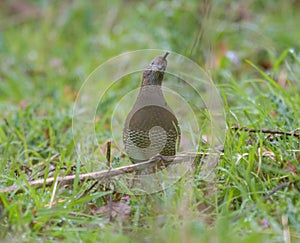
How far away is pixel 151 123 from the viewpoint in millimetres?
1866

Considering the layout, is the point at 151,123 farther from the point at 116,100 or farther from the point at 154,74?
the point at 116,100

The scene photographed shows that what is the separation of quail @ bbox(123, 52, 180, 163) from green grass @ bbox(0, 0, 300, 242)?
0.39 feet

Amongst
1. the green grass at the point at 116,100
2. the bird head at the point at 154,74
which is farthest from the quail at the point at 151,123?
the green grass at the point at 116,100

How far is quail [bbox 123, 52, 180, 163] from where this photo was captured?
6.08 feet

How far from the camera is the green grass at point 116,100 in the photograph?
1.69 meters

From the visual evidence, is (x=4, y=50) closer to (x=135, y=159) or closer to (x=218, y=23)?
(x=218, y=23)

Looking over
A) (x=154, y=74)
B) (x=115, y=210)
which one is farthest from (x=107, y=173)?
(x=154, y=74)

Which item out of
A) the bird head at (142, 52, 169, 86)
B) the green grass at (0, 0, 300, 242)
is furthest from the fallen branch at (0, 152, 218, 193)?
the bird head at (142, 52, 169, 86)

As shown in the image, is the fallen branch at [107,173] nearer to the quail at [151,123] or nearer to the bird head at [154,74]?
the quail at [151,123]

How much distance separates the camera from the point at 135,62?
12.0ft

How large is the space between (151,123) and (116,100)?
1314 mm

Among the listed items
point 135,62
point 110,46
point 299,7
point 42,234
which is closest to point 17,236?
point 42,234

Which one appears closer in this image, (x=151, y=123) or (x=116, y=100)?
(x=151, y=123)

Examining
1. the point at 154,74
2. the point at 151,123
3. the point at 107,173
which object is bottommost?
the point at 107,173
